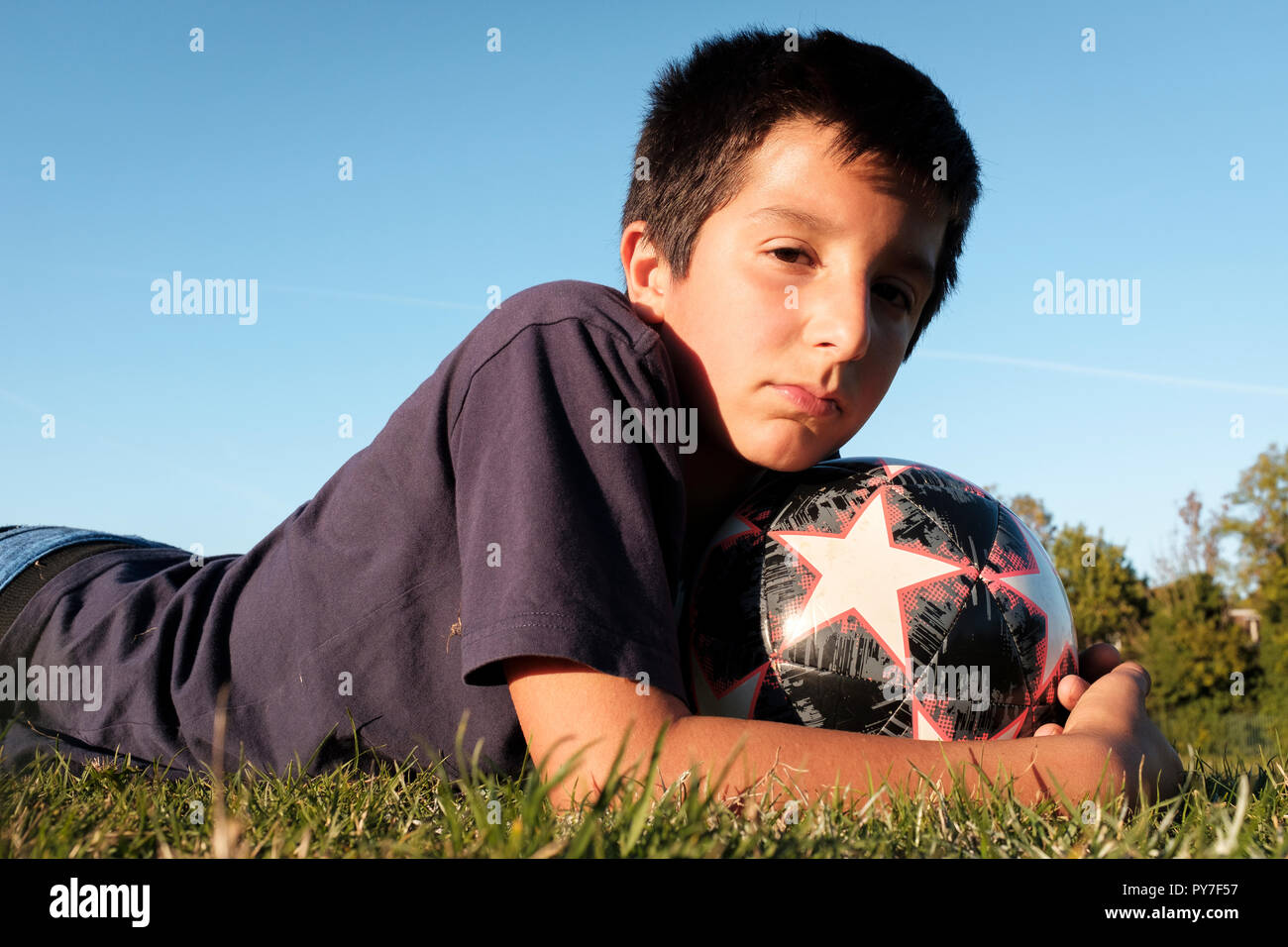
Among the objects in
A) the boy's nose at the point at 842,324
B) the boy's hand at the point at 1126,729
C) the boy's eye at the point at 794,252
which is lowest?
the boy's hand at the point at 1126,729

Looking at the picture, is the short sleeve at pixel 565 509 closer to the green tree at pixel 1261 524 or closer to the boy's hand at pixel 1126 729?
the boy's hand at pixel 1126 729

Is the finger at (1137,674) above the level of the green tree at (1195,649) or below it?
above

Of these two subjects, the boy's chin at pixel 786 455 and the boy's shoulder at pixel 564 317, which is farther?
the boy's chin at pixel 786 455

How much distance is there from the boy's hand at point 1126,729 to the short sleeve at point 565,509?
1.15 m

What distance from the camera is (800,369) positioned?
9.02ft

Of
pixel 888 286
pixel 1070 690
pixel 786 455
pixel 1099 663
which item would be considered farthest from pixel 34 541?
pixel 1099 663

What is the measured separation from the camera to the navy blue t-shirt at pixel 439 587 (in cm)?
219

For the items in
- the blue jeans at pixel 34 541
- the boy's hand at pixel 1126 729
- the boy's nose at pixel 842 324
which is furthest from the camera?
the blue jeans at pixel 34 541

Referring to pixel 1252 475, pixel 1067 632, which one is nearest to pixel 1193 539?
pixel 1252 475

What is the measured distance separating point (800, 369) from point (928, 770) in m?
1.15

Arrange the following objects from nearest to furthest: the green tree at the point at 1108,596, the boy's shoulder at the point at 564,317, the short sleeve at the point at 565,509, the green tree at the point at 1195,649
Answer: the short sleeve at the point at 565,509, the boy's shoulder at the point at 564,317, the green tree at the point at 1195,649, the green tree at the point at 1108,596

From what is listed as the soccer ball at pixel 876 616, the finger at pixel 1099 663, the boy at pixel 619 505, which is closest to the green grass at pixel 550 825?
the boy at pixel 619 505
